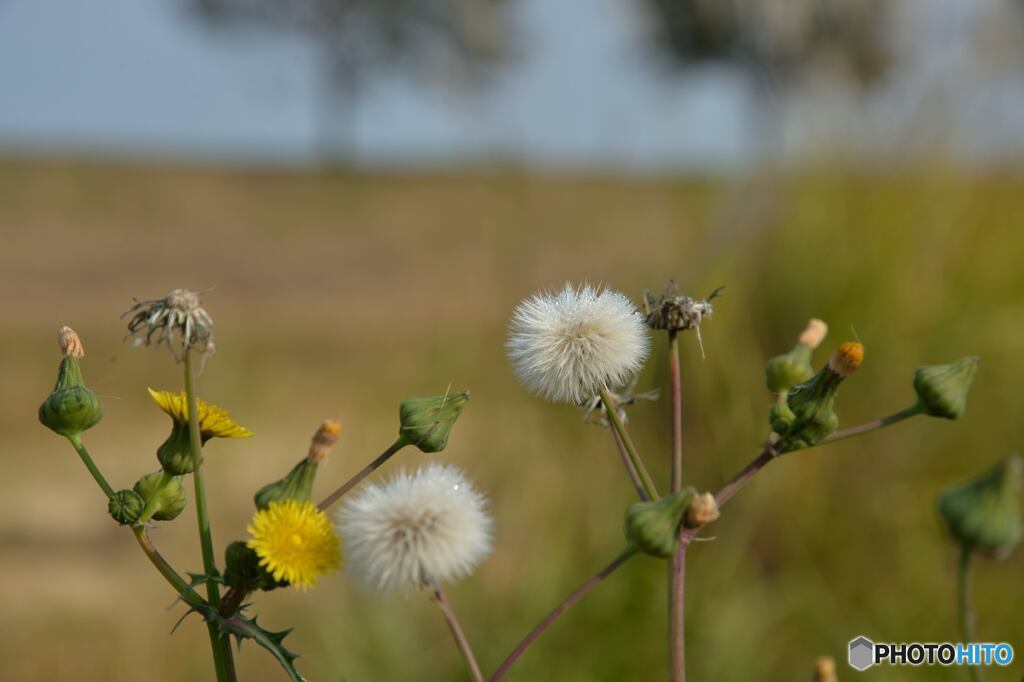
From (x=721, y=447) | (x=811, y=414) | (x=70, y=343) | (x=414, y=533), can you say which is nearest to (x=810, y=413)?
(x=811, y=414)

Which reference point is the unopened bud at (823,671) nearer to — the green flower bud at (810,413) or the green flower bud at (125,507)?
the green flower bud at (810,413)

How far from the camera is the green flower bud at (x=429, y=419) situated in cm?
53

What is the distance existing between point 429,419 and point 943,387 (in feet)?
0.97

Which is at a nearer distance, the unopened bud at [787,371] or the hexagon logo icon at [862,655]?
the unopened bud at [787,371]

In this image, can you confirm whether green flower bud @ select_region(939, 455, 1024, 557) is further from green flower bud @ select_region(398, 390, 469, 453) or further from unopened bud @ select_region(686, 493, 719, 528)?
green flower bud @ select_region(398, 390, 469, 453)

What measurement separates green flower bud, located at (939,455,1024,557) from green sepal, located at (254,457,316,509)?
382 mm

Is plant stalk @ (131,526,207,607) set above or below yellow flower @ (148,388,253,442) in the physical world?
below

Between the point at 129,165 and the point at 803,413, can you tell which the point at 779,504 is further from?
the point at 129,165

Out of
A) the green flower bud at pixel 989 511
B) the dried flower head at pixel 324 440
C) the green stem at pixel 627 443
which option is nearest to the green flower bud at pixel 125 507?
the dried flower head at pixel 324 440

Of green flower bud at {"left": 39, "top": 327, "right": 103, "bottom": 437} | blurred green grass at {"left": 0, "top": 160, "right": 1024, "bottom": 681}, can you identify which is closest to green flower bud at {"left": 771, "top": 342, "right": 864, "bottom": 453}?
green flower bud at {"left": 39, "top": 327, "right": 103, "bottom": 437}

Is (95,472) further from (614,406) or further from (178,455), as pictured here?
(614,406)

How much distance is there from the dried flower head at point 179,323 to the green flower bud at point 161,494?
71 mm

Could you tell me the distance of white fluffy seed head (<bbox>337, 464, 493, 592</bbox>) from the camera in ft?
1.53

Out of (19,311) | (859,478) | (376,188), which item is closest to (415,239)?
(376,188)
